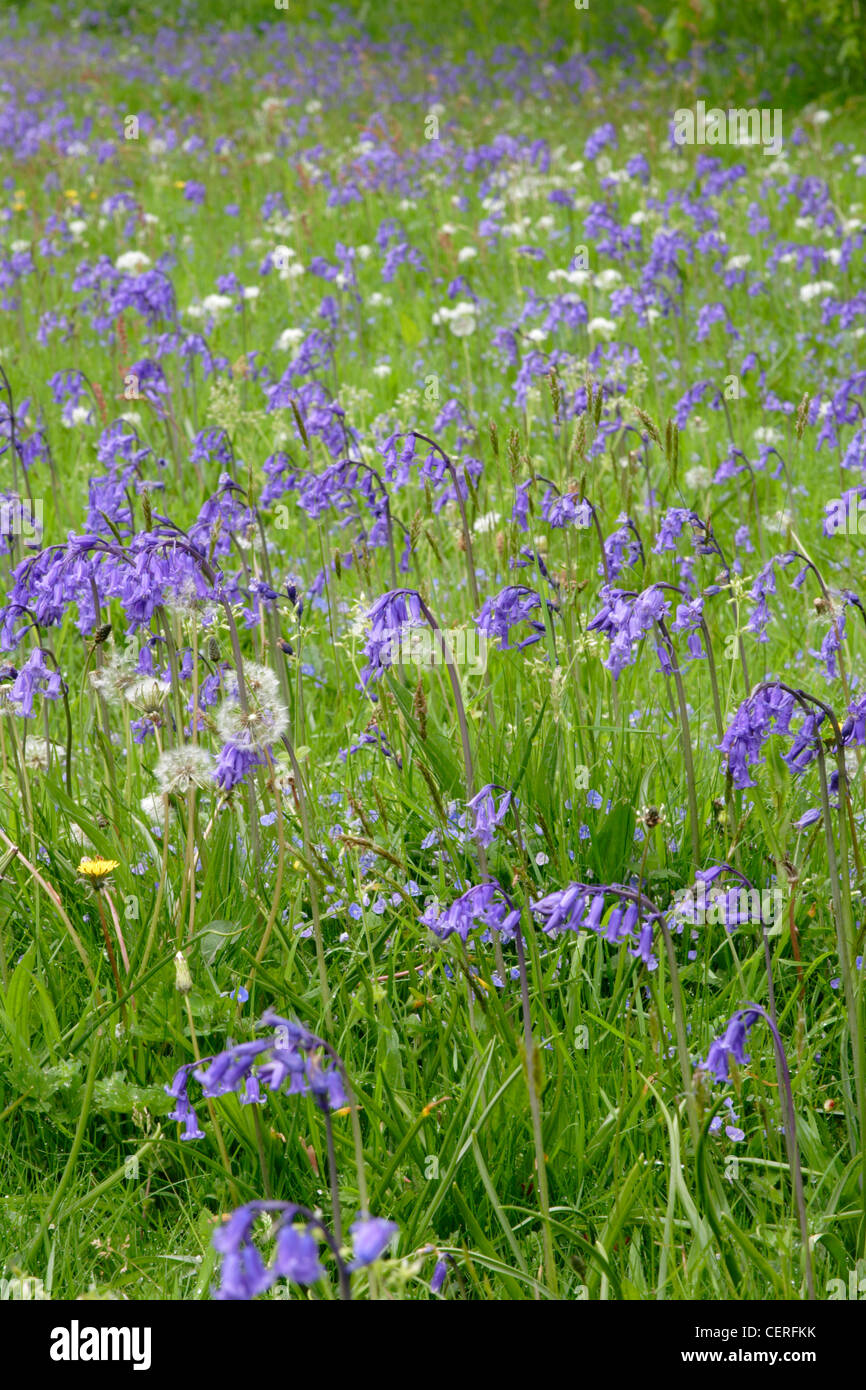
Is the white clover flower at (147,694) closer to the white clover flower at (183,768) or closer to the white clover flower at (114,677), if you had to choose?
the white clover flower at (114,677)

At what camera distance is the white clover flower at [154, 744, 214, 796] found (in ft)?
9.19

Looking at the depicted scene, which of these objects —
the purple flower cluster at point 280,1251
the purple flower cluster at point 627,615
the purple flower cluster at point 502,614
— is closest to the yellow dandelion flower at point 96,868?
the purple flower cluster at point 502,614

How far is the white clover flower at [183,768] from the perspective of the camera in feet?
9.19

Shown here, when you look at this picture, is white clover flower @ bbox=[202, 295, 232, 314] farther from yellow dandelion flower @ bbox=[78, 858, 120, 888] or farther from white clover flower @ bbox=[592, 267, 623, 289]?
yellow dandelion flower @ bbox=[78, 858, 120, 888]

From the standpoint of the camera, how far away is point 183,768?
281 cm

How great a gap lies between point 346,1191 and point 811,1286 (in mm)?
824

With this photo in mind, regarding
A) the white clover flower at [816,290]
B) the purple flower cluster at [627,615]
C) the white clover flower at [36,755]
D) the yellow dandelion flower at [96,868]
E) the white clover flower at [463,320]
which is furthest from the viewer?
the white clover flower at [816,290]

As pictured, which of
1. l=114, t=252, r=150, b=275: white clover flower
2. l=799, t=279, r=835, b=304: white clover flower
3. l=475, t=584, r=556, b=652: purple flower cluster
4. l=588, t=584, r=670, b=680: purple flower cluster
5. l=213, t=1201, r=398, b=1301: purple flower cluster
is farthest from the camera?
l=114, t=252, r=150, b=275: white clover flower

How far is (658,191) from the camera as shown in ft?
31.6

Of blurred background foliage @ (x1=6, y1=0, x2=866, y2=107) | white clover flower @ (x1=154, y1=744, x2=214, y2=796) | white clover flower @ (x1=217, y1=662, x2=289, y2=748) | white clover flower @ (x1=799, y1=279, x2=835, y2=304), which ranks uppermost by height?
blurred background foliage @ (x1=6, y1=0, x2=866, y2=107)

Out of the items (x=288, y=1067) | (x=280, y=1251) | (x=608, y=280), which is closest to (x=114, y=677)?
(x=288, y=1067)

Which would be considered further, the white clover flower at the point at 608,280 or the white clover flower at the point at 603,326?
the white clover flower at the point at 608,280

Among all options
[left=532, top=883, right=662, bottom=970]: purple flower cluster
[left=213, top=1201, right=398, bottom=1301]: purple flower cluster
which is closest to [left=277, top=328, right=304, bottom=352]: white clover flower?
[left=532, top=883, right=662, bottom=970]: purple flower cluster
